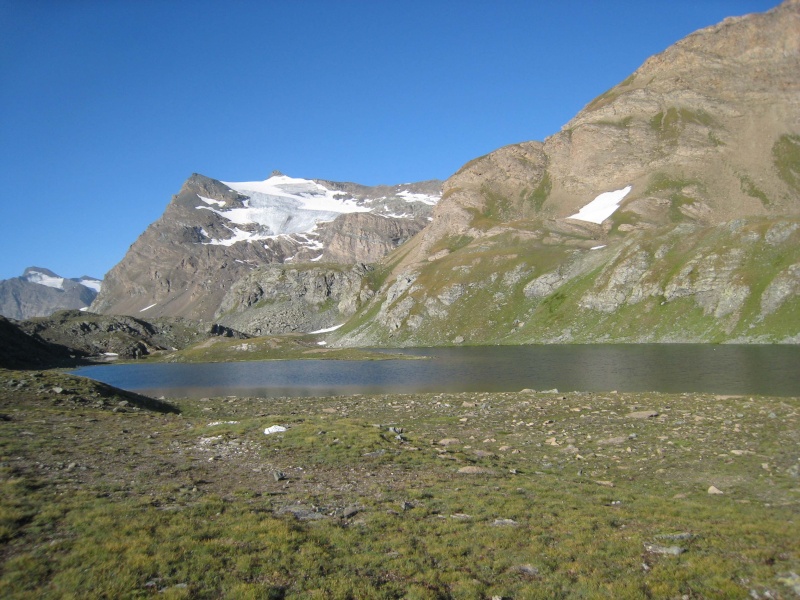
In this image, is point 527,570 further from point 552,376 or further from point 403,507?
point 552,376

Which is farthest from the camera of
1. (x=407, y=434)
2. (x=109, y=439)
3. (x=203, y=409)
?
(x=203, y=409)

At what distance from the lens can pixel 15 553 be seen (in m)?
13.0

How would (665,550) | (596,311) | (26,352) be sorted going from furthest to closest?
(26,352)
(596,311)
(665,550)

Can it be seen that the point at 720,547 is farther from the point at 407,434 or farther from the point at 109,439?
the point at 109,439

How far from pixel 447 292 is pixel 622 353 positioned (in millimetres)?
94821

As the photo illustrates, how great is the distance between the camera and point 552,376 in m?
73.3

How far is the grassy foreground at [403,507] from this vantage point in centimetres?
1252

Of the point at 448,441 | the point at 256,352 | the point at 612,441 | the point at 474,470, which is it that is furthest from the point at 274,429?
the point at 256,352

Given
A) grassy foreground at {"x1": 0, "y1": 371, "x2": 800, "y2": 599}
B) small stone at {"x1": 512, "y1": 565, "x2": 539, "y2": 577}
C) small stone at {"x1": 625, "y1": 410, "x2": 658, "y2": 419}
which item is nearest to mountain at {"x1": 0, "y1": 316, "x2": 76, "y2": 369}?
grassy foreground at {"x1": 0, "y1": 371, "x2": 800, "y2": 599}

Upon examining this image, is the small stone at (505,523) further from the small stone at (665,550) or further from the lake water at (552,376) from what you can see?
the lake water at (552,376)

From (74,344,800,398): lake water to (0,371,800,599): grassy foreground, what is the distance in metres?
26.5

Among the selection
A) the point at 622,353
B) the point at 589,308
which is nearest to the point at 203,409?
the point at 622,353

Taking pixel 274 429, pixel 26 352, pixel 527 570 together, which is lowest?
pixel 527 570

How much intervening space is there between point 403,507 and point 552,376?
195 ft
